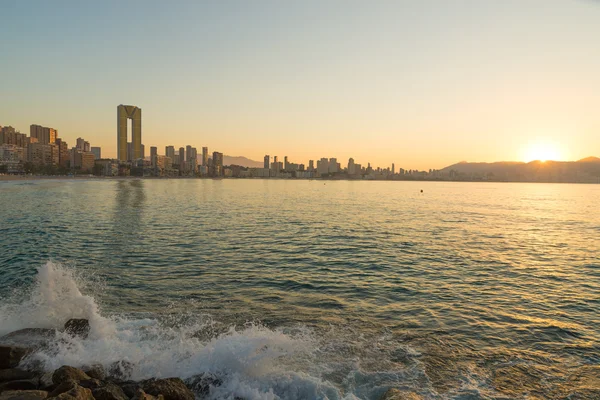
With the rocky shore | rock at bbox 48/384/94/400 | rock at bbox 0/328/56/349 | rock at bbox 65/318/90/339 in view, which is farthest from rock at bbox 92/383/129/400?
rock at bbox 65/318/90/339

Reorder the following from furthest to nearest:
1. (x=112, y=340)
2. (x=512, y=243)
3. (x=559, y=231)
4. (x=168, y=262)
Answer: (x=559, y=231) → (x=512, y=243) → (x=168, y=262) → (x=112, y=340)

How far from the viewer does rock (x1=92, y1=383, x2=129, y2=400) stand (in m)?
9.02

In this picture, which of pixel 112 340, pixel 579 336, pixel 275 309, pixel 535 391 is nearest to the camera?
pixel 535 391

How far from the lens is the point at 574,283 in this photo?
22.7 m

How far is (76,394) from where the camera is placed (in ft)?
27.6

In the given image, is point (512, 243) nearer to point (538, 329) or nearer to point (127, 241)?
point (538, 329)

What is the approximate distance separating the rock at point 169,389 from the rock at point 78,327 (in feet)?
16.3

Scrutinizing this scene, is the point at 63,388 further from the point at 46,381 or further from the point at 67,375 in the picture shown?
the point at 46,381

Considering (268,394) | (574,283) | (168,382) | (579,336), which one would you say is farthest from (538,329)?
(168,382)

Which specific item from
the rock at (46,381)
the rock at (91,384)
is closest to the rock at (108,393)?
the rock at (91,384)

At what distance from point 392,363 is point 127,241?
1104 inches

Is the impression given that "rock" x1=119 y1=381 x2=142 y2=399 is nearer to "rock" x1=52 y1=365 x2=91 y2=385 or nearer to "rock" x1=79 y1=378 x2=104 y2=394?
"rock" x1=79 y1=378 x2=104 y2=394

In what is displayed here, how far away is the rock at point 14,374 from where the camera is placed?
10453 mm

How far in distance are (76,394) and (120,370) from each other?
3.13 meters
